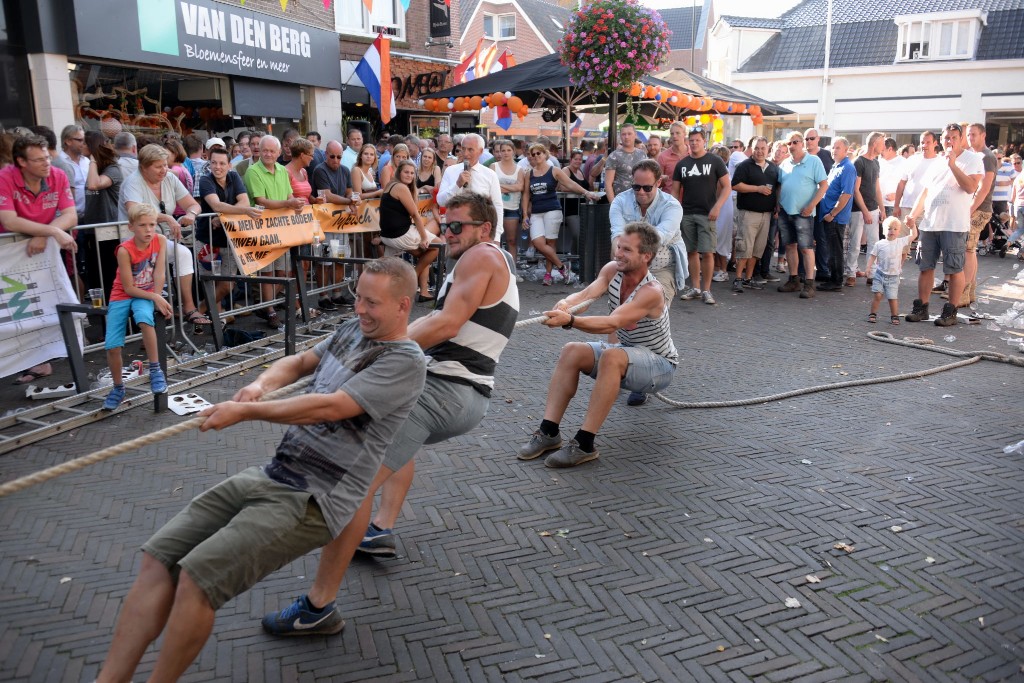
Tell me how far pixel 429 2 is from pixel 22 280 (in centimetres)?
1708

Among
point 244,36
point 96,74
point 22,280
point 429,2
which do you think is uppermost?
point 429,2

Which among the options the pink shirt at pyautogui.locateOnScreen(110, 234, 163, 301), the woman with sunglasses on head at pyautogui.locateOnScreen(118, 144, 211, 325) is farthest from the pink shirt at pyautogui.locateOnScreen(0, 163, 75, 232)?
the pink shirt at pyautogui.locateOnScreen(110, 234, 163, 301)

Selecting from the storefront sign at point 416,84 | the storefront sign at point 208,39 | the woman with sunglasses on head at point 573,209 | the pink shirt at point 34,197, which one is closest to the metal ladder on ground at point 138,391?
the pink shirt at point 34,197

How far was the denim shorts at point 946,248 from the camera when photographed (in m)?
8.72

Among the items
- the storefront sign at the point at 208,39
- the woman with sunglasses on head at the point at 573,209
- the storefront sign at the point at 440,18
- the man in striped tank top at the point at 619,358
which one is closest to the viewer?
the man in striped tank top at the point at 619,358

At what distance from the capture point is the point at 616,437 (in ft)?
18.3

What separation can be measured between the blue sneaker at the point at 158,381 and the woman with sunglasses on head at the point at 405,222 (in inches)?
144

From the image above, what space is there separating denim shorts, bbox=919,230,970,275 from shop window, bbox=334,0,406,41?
535 inches

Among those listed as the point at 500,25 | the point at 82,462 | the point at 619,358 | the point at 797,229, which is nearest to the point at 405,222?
the point at 619,358

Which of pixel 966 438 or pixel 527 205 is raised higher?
pixel 527 205

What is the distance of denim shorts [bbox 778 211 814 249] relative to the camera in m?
10.5

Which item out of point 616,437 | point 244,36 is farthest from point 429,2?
point 616,437

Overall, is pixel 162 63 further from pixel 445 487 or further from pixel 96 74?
pixel 445 487

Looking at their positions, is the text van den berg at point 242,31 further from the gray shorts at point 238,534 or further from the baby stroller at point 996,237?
the baby stroller at point 996,237
